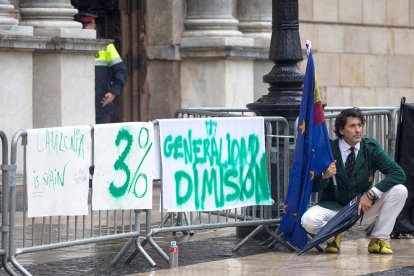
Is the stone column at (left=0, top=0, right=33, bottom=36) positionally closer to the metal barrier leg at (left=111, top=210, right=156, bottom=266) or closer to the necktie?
the metal barrier leg at (left=111, top=210, right=156, bottom=266)

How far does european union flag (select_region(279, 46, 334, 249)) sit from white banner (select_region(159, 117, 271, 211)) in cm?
34

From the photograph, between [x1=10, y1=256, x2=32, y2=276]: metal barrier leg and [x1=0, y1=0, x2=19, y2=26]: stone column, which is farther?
[x1=0, y1=0, x2=19, y2=26]: stone column

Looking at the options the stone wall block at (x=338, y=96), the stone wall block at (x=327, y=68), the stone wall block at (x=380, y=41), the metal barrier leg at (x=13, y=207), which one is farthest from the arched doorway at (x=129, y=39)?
the metal barrier leg at (x=13, y=207)

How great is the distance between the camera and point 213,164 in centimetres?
1155

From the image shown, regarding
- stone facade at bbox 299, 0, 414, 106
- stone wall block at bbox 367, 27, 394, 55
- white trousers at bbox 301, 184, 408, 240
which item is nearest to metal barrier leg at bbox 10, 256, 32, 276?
white trousers at bbox 301, 184, 408, 240

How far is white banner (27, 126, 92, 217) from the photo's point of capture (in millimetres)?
10094

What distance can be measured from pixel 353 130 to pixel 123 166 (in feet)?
6.29

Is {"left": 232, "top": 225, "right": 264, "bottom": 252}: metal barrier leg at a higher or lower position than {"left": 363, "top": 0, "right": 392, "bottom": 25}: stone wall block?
lower

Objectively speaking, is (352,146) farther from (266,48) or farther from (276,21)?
(266,48)

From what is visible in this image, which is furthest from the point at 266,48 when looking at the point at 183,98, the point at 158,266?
the point at 158,266

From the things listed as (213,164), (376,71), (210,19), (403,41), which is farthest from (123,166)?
(403,41)

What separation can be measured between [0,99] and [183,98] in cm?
434

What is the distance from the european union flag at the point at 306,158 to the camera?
11547mm

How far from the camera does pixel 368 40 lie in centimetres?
2161
